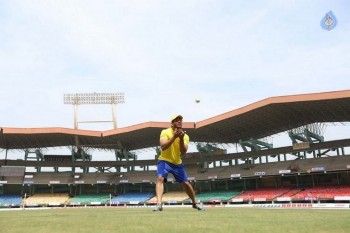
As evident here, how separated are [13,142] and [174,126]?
204ft

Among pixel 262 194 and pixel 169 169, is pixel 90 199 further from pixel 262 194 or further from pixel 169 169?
pixel 169 169

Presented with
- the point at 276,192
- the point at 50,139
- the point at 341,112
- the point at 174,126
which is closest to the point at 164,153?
the point at 174,126

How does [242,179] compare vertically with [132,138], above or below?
below

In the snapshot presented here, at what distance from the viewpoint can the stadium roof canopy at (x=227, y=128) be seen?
137ft

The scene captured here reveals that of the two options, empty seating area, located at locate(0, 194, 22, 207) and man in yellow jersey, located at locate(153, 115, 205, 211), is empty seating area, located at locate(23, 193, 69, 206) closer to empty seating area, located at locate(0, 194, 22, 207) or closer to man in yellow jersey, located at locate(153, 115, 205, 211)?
empty seating area, located at locate(0, 194, 22, 207)

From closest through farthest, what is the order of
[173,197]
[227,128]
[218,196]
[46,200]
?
1. [227,128]
2. [218,196]
3. [173,197]
4. [46,200]

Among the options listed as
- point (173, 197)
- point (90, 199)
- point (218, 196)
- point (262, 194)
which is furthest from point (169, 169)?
point (90, 199)

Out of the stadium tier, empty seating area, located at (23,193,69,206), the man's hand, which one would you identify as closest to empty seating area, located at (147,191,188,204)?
the stadium tier

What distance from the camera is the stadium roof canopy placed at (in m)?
41.8

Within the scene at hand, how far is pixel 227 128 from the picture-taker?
53.3m

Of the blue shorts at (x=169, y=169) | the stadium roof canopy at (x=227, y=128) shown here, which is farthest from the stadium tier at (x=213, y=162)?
the blue shorts at (x=169, y=169)

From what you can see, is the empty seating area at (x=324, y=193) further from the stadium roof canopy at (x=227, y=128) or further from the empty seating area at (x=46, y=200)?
the empty seating area at (x=46, y=200)

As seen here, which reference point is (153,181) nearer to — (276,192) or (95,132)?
(95,132)

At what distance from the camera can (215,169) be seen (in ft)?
201
